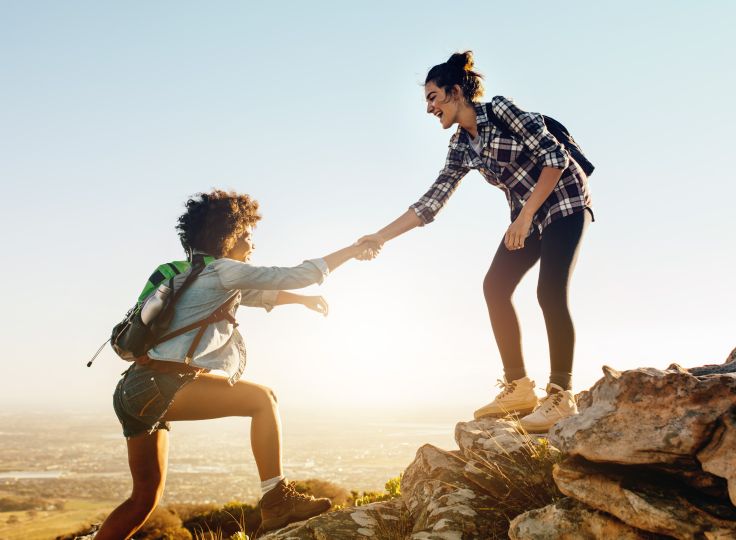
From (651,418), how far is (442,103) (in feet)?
10.6

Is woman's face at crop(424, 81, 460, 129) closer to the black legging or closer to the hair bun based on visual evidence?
the hair bun

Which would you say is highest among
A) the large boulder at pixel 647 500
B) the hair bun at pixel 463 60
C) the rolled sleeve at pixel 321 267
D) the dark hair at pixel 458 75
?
the hair bun at pixel 463 60

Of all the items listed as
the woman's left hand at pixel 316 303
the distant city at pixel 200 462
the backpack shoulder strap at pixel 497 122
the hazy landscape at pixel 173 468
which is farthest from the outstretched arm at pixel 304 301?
the distant city at pixel 200 462

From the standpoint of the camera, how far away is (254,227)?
4.91m

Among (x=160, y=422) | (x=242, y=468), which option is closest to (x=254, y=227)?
(x=160, y=422)

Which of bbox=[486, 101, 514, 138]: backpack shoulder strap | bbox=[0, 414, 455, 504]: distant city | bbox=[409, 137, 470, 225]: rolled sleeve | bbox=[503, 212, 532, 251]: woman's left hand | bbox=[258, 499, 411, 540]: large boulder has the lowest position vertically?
bbox=[0, 414, 455, 504]: distant city

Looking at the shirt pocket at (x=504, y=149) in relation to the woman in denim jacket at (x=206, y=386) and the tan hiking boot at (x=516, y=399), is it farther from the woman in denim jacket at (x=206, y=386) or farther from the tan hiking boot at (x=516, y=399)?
the tan hiking boot at (x=516, y=399)

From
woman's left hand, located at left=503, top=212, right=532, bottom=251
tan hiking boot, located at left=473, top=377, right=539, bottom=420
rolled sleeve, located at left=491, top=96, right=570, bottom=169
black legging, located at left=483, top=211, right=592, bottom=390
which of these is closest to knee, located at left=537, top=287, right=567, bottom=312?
black legging, located at left=483, top=211, right=592, bottom=390

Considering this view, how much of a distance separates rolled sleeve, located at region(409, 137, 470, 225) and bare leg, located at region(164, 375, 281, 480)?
2474mm

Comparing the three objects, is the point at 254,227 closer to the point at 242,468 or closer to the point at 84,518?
the point at 84,518

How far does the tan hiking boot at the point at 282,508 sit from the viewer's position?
420 centimetres

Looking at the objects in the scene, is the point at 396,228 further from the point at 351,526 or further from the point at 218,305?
the point at 351,526

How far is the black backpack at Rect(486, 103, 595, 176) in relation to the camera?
4668mm

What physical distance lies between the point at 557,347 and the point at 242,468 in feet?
370
